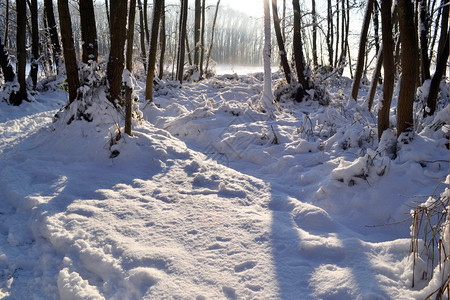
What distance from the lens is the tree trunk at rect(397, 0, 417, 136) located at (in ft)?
9.16

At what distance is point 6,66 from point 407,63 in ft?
26.1

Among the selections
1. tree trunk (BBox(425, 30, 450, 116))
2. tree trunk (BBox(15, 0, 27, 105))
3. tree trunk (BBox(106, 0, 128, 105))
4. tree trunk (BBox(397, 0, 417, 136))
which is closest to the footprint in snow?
tree trunk (BBox(397, 0, 417, 136))

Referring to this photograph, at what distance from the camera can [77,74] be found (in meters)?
4.39

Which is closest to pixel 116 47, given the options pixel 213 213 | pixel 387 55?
pixel 213 213

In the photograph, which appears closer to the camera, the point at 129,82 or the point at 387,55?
the point at 387,55

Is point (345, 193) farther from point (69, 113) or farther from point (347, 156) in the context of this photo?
point (69, 113)

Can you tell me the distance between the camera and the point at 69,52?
4332 millimetres

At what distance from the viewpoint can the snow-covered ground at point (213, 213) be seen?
168 cm

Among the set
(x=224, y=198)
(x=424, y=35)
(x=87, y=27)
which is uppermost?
(x=87, y=27)

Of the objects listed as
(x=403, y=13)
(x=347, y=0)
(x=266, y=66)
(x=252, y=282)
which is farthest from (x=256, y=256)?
(x=347, y=0)

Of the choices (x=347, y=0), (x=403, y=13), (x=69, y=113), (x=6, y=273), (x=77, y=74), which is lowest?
(x=6, y=273)

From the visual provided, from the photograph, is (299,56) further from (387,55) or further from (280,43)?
(387,55)

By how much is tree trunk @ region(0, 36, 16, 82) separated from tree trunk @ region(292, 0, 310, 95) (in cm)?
664

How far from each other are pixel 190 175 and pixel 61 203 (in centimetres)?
121
